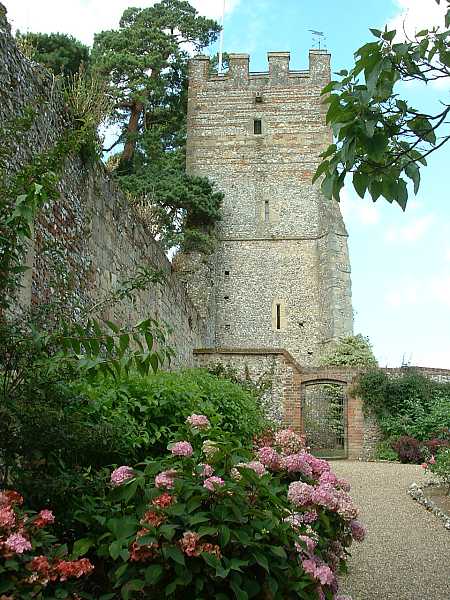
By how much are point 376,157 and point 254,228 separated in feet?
77.8

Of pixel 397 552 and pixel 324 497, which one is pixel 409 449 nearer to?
pixel 397 552

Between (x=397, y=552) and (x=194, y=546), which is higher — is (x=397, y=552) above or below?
below

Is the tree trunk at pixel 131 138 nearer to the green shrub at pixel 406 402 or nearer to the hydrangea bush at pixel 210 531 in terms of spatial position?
the green shrub at pixel 406 402

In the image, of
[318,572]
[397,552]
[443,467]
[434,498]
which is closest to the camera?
[318,572]

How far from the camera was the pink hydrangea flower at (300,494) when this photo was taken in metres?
3.48

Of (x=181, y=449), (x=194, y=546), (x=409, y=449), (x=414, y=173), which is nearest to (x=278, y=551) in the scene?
(x=194, y=546)

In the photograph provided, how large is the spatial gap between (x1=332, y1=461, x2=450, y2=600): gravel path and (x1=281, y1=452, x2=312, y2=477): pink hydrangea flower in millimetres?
1440

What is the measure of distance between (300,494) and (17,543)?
1.48 meters

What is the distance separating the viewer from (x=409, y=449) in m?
15.8

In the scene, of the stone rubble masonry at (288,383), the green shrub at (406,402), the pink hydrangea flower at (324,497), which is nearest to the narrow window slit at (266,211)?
the stone rubble masonry at (288,383)

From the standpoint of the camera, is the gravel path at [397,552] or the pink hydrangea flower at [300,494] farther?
the gravel path at [397,552]

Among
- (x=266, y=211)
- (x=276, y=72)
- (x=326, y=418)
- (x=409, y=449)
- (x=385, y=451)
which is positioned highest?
(x=276, y=72)

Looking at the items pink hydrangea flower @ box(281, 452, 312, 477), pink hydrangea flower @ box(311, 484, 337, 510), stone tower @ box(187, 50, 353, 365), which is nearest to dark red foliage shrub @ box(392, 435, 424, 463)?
stone tower @ box(187, 50, 353, 365)

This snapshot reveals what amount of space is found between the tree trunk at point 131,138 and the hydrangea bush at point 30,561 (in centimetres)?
2241
